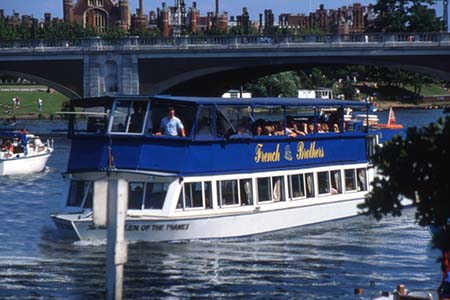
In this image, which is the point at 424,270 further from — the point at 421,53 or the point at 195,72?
the point at 195,72

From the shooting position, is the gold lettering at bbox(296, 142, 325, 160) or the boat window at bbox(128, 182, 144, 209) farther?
the gold lettering at bbox(296, 142, 325, 160)

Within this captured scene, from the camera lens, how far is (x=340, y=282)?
1059 inches

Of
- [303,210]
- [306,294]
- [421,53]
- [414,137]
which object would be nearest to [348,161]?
[303,210]

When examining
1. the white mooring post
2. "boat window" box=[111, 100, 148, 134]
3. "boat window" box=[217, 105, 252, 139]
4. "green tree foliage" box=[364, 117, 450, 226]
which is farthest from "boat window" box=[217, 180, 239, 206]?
"green tree foliage" box=[364, 117, 450, 226]

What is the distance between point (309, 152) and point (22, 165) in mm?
19999

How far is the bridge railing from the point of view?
231 ft

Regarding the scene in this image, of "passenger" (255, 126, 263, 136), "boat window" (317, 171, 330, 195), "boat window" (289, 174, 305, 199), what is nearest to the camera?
"passenger" (255, 126, 263, 136)

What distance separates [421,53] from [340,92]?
149ft

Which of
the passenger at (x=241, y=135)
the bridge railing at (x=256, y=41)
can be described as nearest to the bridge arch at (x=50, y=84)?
the bridge railing at (x=256, y=41)

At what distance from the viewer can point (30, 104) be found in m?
102

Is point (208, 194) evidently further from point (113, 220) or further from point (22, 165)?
point (22, 165)

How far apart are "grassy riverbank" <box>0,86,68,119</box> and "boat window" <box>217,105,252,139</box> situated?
5530 cm

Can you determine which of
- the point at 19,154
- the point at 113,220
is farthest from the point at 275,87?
the point at 113,220

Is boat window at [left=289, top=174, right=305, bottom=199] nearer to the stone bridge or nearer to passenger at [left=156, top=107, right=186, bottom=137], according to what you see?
passenger at [left=156, top=107, right=186, bottom=137]
